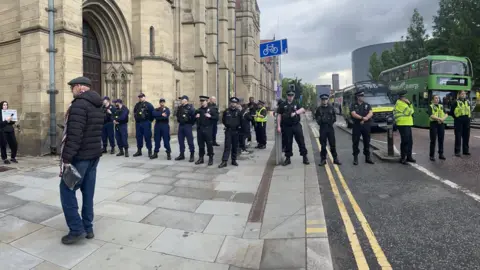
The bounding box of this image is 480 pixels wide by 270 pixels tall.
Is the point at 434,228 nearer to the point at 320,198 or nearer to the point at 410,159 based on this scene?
the point at 320,198

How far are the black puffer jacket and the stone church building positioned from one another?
7233 millimetres

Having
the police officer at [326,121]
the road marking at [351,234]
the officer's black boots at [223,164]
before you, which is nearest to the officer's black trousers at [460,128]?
the police officer at [326,121]

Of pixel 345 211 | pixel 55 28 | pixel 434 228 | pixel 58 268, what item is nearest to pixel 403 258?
pixel 434 228

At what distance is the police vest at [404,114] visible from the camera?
25.7ft

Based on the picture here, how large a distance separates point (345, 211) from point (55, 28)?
9.83 meters

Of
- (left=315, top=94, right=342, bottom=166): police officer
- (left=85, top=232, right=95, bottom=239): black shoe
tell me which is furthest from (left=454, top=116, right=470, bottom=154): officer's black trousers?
(left=85, top=232, right=95, bottom=239): black shoe

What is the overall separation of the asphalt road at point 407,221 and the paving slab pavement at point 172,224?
26 cm

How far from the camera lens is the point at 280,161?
830 cm

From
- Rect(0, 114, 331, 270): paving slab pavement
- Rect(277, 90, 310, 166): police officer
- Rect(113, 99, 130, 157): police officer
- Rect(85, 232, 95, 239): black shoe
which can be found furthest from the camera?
Rect(113, 99, 130, 157): police officer

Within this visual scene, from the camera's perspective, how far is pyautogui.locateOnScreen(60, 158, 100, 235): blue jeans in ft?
11.6

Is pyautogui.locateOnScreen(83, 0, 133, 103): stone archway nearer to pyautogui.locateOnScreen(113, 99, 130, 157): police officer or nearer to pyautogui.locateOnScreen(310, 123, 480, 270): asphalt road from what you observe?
pyautogui.locateOnScreen(113, 99, 130, 157): police officer

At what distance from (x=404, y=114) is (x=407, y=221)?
4513mm

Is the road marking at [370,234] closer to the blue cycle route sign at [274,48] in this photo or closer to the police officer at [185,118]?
the police officer at [185,118]

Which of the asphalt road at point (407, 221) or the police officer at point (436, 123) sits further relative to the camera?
the police officer at point (436, 123)
